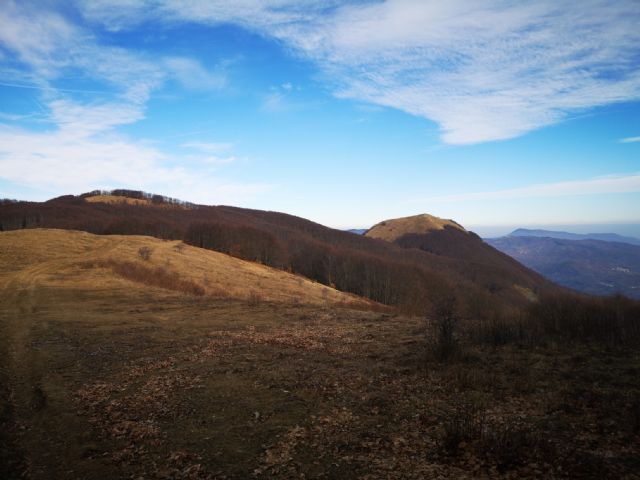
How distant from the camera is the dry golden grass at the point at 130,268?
147 feet

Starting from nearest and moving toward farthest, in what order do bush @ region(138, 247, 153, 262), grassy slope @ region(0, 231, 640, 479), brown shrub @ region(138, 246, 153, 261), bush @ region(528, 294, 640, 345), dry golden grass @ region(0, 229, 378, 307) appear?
grassy slope @ region(0, 231, 640, 479)
bush @ region(528, 294, 640, 345)
dry golden grass @ region(0, 229, 378, 307)
bush @ region(138, 247, 153, 262)
brown shrub @ region(138, 246, 153, 261)

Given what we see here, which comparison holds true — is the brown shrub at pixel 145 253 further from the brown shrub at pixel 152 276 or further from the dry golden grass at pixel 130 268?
the brown shrub at pixel 152 276

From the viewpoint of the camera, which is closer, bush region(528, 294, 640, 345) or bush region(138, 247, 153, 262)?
bush region(528, 294, 640, 345)

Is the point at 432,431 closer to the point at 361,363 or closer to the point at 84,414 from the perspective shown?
the point at 361,363

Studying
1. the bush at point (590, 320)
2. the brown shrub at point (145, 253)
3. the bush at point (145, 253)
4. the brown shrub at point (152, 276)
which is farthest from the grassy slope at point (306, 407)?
the brown shrub at point (145, 253)

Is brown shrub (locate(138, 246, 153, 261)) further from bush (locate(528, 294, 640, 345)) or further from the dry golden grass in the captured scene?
bush (locate(528, 294, 640, 345))

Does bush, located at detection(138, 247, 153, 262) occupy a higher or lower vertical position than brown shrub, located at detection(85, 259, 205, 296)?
higher

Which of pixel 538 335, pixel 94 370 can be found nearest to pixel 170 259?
pixel 94 370

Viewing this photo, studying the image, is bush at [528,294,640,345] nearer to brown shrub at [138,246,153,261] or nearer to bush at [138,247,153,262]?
bush at [138,247,153,262]

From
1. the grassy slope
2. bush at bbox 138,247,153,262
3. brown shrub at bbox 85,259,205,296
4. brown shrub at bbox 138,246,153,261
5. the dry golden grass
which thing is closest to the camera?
the grassy slope

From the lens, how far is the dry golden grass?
44656mm

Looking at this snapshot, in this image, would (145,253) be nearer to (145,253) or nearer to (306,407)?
(145,253)

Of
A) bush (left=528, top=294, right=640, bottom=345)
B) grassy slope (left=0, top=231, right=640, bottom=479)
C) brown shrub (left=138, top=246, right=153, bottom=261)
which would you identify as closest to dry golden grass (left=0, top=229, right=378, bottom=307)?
brown shrub (left=138, top=246, right=153, bottom=261)

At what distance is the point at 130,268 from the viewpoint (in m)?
50.7
